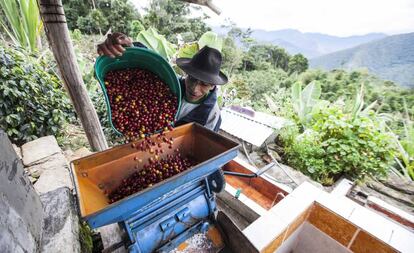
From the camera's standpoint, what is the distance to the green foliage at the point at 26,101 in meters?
2.41

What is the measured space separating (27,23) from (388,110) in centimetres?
1467

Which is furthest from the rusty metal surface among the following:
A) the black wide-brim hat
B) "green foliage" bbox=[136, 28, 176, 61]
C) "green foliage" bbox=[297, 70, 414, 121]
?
"green foliage" bbox=[297, 70, 414, 121]

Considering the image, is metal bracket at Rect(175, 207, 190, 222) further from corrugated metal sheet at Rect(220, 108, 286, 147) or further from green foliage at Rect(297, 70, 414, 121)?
green foliage at Rect(297, 70, 414, 121)

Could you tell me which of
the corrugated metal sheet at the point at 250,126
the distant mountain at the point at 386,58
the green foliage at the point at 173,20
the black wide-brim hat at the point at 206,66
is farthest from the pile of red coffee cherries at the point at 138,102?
the distant mountain at the point at 386,58

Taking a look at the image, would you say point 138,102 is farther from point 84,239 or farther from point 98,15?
point 98,15

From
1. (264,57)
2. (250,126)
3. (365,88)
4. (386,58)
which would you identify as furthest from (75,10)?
(386,58)

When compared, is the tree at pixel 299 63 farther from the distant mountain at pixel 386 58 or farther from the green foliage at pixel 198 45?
the green foliage at pixel 198 45

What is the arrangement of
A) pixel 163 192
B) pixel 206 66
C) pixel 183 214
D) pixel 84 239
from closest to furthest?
1. pixel 163 192
2. pixel 183 214
3. pixel 84 239
4. pixel 206 66

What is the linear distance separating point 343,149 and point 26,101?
443cm

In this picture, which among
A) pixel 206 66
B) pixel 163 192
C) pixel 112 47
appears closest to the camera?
pixel 163 192

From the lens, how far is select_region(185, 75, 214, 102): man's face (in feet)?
5.31

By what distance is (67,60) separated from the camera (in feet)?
5.48

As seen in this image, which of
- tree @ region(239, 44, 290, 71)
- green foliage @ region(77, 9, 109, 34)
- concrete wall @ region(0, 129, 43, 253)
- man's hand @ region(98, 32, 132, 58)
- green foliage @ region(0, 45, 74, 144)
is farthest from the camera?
tree @ region(239, 44, 290, 71)

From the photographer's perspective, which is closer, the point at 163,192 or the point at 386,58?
the point at 163,192
